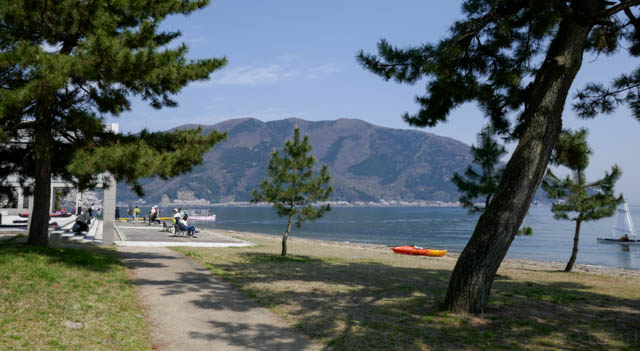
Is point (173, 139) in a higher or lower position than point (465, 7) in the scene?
lower

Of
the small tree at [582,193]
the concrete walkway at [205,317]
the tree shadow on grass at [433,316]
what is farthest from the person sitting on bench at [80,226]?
the small tree at [582,193]

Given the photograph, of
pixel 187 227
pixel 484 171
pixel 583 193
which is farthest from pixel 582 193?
pixel 187 227

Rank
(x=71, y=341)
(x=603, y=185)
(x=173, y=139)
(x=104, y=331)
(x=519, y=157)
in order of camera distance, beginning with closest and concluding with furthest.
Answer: (x=71, y=341) → (x=104, y=331) → (x=519, y=157) → (x=173, y=139) → (x=603, y=185)

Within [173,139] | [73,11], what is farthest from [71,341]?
[73,11]

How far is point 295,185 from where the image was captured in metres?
16.6

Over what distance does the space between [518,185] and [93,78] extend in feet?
28.3

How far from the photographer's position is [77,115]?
9.12 metres

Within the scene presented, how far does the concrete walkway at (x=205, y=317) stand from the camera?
5004 millimetres

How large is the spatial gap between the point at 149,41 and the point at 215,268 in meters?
5.81

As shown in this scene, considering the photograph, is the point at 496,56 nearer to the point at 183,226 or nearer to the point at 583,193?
the point at 583,193

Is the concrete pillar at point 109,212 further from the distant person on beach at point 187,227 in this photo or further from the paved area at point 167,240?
the distant person on beach at point 187,227

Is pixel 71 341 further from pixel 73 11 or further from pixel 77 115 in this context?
pixel 73 11

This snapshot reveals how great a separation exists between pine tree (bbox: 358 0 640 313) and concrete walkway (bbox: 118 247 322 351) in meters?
2.86

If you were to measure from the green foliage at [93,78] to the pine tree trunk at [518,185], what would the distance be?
6496 mm
